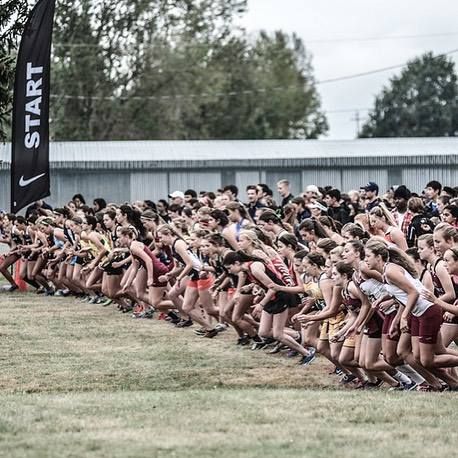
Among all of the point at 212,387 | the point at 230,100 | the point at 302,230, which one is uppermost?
the point at 230,100

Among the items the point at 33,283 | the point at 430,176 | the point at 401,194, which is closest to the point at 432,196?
the point at 401,194

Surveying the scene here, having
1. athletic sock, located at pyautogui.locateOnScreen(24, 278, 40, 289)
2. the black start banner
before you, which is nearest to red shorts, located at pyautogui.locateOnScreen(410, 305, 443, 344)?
the black start banner

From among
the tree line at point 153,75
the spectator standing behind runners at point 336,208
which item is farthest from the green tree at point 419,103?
the spectator standing behind runners at point 336,208

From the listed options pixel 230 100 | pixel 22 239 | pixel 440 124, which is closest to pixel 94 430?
pixel 22 239

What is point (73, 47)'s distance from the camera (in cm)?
6762

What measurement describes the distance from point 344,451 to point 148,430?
173 cm

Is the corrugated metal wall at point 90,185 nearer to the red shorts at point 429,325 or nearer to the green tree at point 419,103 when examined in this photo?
the red shorts at point 429,325

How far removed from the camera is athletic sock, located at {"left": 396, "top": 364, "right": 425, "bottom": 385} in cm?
1397

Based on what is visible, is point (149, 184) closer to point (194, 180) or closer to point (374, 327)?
point (194, 180)

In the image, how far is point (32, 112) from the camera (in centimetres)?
2203

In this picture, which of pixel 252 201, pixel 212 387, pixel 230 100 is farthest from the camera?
pixel 230 100

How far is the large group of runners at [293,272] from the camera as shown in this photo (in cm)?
1359

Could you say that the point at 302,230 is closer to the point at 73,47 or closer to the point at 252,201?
the point at 252,201

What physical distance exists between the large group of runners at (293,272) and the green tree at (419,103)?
71.8 meters
